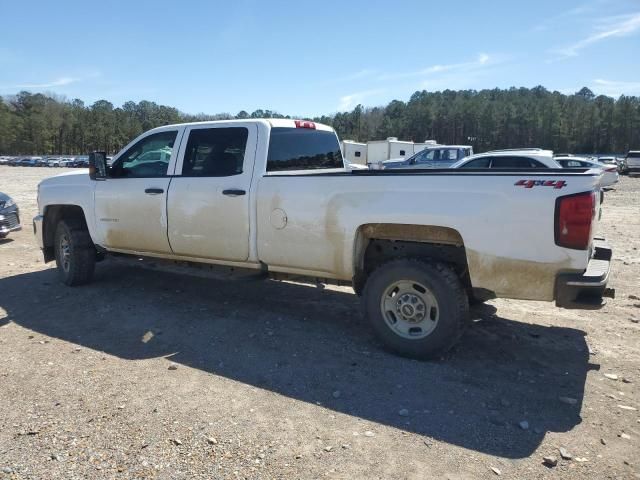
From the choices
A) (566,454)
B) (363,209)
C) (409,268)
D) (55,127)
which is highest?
(55,127)

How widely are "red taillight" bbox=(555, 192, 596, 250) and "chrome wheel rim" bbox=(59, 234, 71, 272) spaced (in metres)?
5.88

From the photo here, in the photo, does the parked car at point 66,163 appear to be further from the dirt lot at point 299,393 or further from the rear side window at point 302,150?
the rear side window at point 302,150

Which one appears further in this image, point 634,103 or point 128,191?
point 634,103

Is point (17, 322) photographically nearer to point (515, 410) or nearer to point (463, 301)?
point (463, 301)

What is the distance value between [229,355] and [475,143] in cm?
12623

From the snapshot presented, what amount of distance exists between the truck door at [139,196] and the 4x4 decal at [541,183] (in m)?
3.70

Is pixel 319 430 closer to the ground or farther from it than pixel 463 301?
closer to the ground

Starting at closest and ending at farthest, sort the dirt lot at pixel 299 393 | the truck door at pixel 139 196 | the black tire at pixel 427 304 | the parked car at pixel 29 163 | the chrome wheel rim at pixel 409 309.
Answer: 1. the dirt lot at pixel 299 393
2. the black tire at pixel 427 304
3. the chrome wheel rim at pixel 409 309
4. the truck door at pixel 139 196
5. the parked car at pixel 29 163

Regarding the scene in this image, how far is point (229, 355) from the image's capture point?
175 inches

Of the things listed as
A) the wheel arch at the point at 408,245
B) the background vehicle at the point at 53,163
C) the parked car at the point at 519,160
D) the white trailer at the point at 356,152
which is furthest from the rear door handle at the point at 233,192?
the background vehicle at the point at 53,163

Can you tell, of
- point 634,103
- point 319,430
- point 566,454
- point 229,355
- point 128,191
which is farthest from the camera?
point 634,103

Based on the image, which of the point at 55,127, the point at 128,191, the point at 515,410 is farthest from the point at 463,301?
the point at 55,127

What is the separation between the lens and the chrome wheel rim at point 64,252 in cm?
664

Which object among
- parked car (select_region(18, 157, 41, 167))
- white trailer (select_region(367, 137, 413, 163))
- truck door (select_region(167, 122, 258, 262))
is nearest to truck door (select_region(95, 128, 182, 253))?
truck door (select_region(167, 122, 258, 262))
